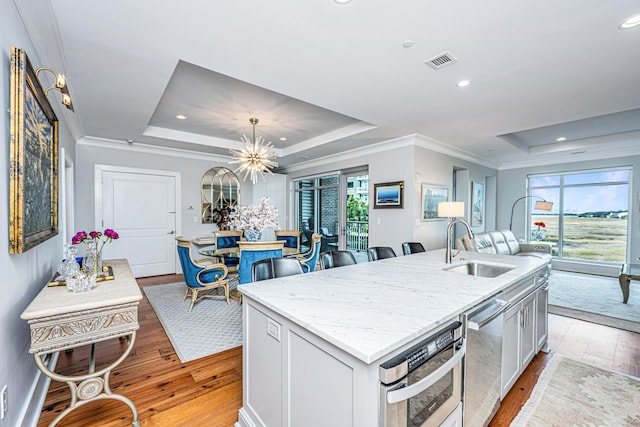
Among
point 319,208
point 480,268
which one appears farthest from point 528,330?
point 319,208

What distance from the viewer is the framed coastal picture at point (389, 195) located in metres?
4.84

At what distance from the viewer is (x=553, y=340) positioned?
297cm

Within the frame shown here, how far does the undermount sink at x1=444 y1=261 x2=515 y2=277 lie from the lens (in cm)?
245

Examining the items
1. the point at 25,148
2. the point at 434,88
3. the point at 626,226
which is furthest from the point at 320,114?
the point at 626,226

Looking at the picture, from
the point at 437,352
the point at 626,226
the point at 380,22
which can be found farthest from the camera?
the point at 626,226

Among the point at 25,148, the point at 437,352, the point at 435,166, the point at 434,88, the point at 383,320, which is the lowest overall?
the point at 437,352

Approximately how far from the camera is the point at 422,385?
1.06 m

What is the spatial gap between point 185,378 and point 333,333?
6.04ft

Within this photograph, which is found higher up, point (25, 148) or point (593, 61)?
point (593, 61)

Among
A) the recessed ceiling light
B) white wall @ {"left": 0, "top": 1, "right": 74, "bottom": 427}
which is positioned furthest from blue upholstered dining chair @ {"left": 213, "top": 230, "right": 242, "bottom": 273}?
the recessed ceiling light

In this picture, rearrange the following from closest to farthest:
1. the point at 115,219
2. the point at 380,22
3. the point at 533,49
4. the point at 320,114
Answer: the point at 380,22 < the point at 533,49 < the point at 320,114 < the point at 115,219

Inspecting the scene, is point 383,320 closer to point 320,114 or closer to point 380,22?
point 380,22

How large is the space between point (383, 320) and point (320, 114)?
354 cm

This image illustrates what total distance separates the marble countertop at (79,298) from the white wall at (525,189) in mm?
8403
